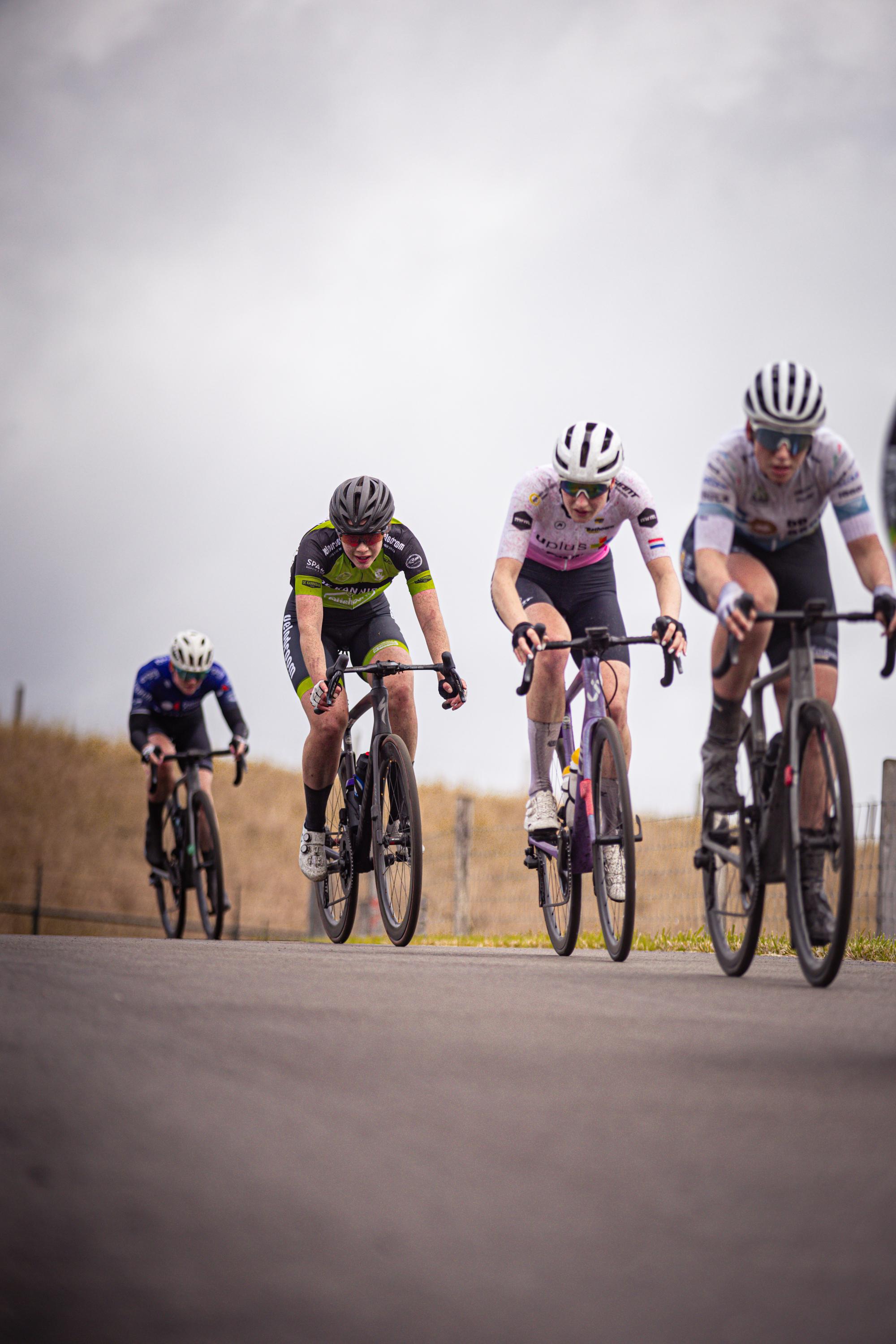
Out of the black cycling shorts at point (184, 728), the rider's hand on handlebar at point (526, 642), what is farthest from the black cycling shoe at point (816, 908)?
the black cycling shorts at point (184, 728)

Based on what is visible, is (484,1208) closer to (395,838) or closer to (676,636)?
(676,636)

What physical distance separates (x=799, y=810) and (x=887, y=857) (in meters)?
4.86

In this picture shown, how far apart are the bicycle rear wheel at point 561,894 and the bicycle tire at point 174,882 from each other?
4.27 metres

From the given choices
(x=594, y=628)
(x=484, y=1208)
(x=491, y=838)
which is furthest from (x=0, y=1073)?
(x=491, y=838)

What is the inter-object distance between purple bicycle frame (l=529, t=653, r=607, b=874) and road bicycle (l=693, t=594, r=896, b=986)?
3.44ft

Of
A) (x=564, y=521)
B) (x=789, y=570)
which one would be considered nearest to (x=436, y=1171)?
(x=789, y=570)

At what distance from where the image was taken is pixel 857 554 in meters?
5.12

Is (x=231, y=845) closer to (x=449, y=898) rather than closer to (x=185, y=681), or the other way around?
(x=449, y=898)

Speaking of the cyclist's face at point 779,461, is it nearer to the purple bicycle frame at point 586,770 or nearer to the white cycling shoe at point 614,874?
the purple bicycle frame at point 586,770

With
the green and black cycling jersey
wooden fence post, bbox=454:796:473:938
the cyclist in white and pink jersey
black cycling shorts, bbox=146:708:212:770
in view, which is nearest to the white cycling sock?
the cyclist in white and pink jersey

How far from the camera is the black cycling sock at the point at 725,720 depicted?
5.33m

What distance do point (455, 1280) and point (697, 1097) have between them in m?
1.08

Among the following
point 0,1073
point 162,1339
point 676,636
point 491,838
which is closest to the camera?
point 162,1339

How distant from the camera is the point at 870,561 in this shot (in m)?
5.06
